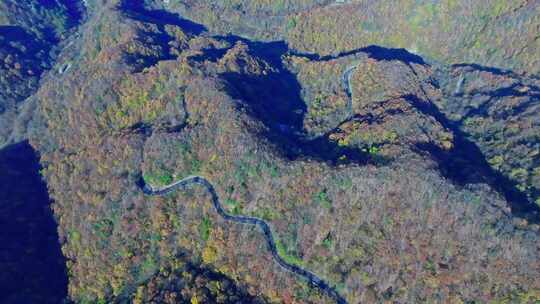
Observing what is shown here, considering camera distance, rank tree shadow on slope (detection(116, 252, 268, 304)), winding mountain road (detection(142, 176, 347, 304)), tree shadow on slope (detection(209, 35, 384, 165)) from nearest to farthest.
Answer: winding mountain road (detection(142, 176, 347, 304)) < tree shadow on slope (detection(116, 252, 268, 304)) < tree shadow on slope (detection(209, 35, 384, 165))

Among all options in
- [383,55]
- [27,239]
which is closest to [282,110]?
[383,55]

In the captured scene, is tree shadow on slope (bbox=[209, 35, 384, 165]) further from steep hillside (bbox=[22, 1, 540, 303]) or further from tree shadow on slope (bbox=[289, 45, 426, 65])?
tree shadow on slope (bbox=[289, 45, 426, 65])

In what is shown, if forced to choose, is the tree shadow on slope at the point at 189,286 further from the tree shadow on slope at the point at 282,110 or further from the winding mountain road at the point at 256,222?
the tree shadow on slope at the point at 282,110

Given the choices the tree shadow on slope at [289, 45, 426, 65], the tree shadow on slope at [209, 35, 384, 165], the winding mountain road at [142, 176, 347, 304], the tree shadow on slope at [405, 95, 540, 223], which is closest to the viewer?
the tree shadow on slope at [405, 95, 540, 223]

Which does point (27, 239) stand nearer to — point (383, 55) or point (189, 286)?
point (189, 286)

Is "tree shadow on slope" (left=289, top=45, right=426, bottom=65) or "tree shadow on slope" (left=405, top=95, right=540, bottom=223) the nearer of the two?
"tree shadow on slope" (left=405, top=95, right=540, bottom=223)

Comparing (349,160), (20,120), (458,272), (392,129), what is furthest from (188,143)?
(20,120)

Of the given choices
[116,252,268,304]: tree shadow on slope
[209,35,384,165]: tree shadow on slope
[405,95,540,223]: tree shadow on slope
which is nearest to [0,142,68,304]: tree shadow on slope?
[116,252,268,304]: tree shadow on slope
